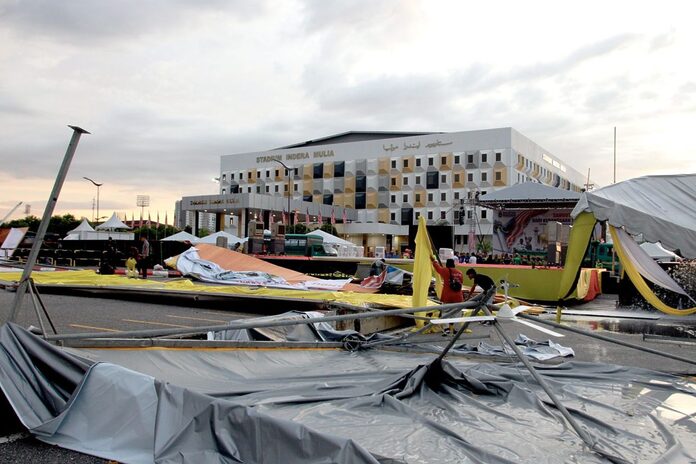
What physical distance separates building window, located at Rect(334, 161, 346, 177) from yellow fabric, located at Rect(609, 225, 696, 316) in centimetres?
6981

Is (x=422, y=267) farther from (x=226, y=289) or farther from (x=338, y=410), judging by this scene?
(x=338, y=410)

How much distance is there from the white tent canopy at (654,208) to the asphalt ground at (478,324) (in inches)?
68.8

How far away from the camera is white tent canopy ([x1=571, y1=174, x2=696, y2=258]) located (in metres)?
9.36

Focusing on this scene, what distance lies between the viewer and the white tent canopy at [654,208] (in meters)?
9.36

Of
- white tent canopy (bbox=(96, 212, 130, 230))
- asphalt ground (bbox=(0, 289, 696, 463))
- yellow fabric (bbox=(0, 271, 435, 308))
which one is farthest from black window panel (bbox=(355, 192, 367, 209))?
asphalt ground (bbox=(0, 289, 696, 463))

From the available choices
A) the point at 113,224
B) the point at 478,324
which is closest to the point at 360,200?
the point at 113,224

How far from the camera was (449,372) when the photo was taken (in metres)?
5.93

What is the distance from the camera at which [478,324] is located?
13.4 m

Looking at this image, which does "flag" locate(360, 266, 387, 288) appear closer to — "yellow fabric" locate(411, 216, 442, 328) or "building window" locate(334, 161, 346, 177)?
"yellow fabric" locate(411, 216, 442, 328)

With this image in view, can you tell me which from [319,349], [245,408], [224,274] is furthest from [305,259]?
[245,408]

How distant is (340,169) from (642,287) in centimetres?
7076

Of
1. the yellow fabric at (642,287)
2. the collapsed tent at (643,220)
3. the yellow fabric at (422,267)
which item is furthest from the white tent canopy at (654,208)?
the yellow fabric at (422,267)

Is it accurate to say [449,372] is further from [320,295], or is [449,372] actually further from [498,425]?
[320,295]

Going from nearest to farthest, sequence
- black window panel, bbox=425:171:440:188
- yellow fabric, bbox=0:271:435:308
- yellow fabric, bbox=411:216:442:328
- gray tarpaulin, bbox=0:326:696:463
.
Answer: gray tarpaulin, bbox=0:326:696:463, yellow fabric, bbox=411:216:442:328, yellow fabric, bbox=0:271:435:308, black window panel, bbox=425:171:440:188
